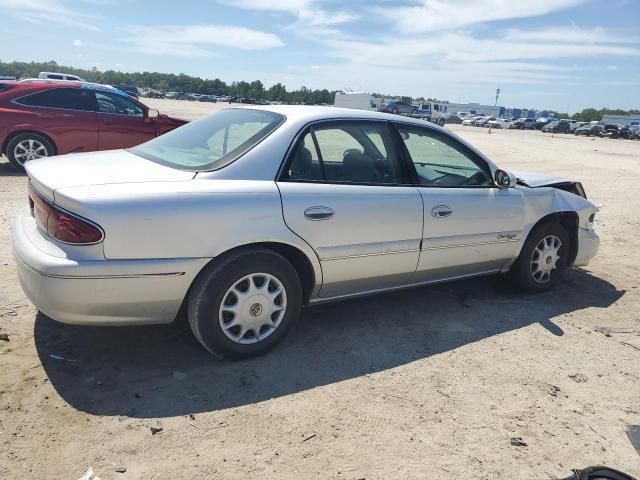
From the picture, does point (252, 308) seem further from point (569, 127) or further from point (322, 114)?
point (569, 127)

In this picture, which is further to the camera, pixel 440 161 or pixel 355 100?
pixel 355 100

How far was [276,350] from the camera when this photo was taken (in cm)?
356

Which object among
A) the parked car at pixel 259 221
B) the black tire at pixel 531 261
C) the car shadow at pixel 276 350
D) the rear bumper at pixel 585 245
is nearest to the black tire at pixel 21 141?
the parked car at pixel 259 221

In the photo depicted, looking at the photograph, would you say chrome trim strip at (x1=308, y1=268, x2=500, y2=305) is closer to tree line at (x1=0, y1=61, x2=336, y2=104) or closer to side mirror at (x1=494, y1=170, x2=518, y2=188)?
side mirror at (x1=494, y1=170, x2=518, y2=188)

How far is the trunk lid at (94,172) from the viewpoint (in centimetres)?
300

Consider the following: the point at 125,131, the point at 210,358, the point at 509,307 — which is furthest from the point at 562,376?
the point at 125,131

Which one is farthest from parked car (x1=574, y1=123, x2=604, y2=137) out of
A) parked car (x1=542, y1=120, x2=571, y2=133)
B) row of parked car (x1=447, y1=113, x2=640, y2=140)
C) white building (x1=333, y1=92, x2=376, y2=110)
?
white building (x1=333, y1=92, x2=376, y2=110)

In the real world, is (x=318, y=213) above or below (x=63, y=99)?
below

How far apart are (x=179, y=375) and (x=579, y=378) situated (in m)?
2.59

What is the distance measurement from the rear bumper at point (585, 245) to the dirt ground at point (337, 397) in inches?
29.9

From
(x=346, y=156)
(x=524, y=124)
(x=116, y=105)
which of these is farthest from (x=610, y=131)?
(x=346, y=156)

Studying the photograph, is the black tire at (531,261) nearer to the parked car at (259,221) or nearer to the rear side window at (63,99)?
the parked car at (259,221)

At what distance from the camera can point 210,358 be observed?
3.40 metres

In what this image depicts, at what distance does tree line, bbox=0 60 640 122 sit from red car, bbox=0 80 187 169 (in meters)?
95.0
